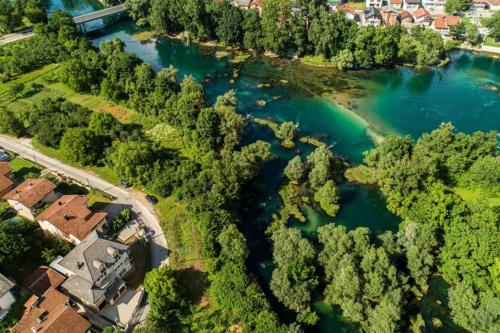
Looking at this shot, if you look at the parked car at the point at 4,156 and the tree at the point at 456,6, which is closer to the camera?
the parked car at the point at 4,156

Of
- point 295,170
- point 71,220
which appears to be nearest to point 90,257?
point 71,220

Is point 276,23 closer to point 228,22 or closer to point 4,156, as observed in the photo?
point 228,22

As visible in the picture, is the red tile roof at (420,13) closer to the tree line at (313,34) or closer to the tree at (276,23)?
the tree line at (313,34)

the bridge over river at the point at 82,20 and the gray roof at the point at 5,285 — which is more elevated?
the bridge over river at the point at 82,20

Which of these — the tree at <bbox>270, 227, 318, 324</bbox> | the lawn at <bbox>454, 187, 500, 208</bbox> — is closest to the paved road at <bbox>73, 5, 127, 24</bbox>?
the tree at <bbox>270, 227, 318, 324</bbox>

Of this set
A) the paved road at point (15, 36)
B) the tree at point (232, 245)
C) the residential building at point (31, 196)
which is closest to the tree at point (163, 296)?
the tree at point (232, 245)

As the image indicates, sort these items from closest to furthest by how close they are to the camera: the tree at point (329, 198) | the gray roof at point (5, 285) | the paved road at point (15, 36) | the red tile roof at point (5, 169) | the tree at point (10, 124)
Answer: the gray roof at point (5, 285)
the tree at point (329, 198)
the red tile roof at point (5, 169)
the tree at point (10, 124)
the paved road at point (15, 36)

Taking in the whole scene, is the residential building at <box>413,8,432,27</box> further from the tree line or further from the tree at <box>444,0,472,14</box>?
the tree at <box>444,0,472,14</box>
